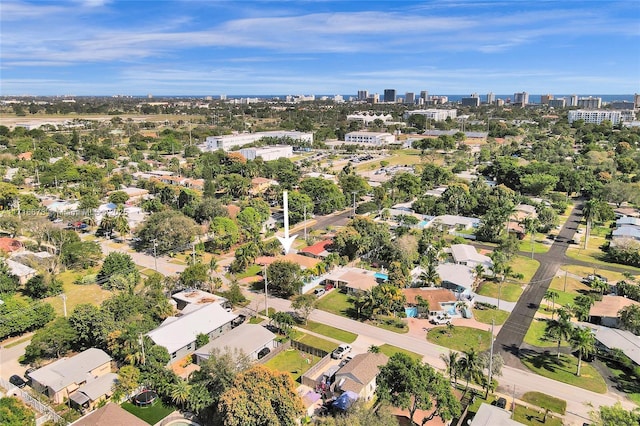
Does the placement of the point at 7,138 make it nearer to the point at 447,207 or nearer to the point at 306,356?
the point at 447,207

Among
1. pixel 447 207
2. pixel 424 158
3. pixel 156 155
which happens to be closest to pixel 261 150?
pixel 156 155

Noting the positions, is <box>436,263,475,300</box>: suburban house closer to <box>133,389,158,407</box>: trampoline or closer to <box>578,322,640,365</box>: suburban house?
<box>578,322,640,365</box>: suburban house

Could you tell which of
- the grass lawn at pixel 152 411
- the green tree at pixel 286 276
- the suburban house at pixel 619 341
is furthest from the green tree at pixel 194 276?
the suburban house at pixel 619 341

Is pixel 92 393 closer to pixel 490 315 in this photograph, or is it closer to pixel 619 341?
pixel 490 315

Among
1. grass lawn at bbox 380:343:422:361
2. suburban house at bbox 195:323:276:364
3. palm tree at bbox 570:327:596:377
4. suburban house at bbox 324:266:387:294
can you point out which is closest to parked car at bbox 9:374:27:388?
suburban house at bbox 195:323:276:364

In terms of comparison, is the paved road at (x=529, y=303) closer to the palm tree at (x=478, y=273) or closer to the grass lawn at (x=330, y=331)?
the palm tree at (x=478, y=273)

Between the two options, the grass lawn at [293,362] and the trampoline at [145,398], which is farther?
the grass lawn at [293,362]
